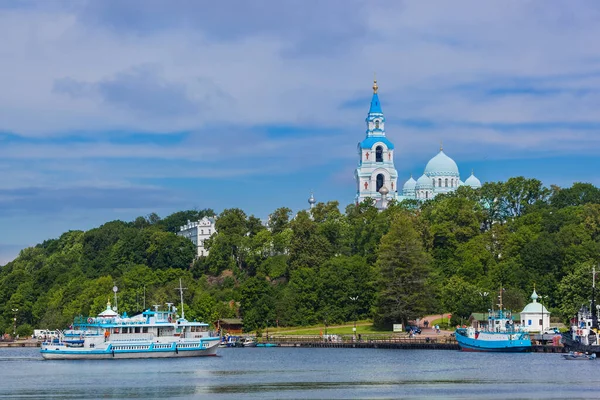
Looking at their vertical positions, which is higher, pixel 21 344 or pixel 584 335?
pixel 584 335

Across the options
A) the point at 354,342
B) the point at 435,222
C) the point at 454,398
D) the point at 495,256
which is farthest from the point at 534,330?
the point at 454,398

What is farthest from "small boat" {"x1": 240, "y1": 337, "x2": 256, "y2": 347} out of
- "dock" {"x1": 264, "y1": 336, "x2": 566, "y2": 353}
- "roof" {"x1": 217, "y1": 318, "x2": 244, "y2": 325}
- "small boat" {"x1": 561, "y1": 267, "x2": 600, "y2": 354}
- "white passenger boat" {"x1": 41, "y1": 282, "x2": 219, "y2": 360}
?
"small boat" {"x1": 561, "y1": 267, "x2": 600, "y2": 354}

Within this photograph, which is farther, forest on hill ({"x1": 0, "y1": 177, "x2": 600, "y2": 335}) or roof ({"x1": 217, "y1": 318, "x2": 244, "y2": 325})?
roof ({"x1": 217, "y1": 318, "x2": 244, "y2": 325})

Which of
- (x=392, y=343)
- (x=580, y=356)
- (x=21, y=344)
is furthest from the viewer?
(x=21, y=344)

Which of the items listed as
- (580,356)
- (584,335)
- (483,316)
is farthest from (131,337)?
(584,335)

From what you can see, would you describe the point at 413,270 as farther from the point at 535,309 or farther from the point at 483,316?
the point at 535,309

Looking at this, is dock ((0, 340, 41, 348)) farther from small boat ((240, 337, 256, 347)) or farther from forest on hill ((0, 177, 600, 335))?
small boat ((240, 337, 256, 347))

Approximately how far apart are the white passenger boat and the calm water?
104 inches

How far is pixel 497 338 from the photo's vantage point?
414ft

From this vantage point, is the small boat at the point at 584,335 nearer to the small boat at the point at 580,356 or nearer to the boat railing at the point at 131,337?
the small boat at the point at 580,356

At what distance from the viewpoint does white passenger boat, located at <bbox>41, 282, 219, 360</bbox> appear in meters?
127

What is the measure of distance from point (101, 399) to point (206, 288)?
111008 mm

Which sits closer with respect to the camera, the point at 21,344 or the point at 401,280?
the point at 401,280

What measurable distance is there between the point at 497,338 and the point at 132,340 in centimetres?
3758
